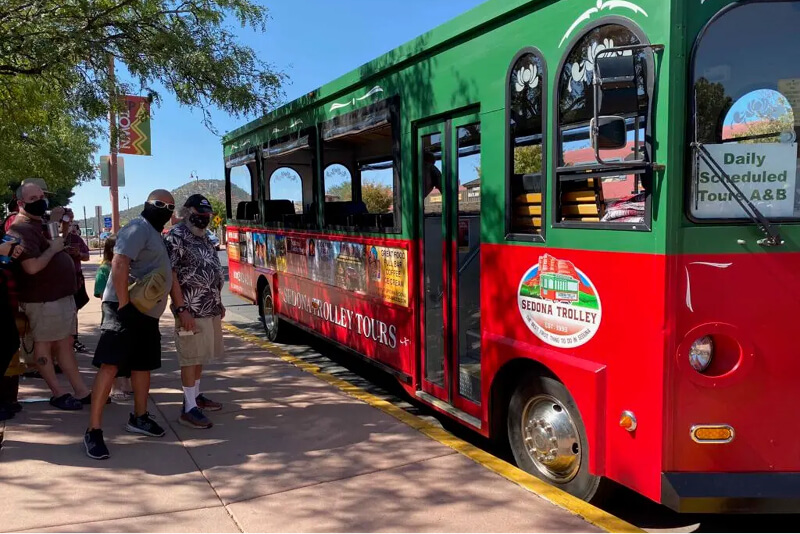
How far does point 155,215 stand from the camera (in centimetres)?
463

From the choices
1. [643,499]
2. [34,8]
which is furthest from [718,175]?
[34,8]

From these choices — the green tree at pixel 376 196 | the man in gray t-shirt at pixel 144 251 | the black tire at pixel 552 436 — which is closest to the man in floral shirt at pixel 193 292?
the man in gray t-shirt at pixel 144 251

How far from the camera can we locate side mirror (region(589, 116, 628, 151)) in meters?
3.04

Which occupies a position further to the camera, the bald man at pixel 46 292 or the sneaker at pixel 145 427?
the bald man at pixel 46 292

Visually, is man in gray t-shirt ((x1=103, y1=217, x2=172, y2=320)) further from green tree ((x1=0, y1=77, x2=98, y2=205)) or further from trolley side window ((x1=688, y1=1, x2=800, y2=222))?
green tree ((x1=0, y1=77, x2=98, y2=205))

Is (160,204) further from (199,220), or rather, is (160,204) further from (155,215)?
(199,220)

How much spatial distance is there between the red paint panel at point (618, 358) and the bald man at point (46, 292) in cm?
380

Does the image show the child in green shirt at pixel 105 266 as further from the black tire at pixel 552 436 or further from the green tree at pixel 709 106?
the green tree at pixel 709 106

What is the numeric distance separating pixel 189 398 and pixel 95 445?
0.85 meters

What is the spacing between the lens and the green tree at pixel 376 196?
20.4ft

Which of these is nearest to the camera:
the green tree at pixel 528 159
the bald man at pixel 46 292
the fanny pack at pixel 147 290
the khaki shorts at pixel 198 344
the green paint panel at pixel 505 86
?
the green paint panel at pixel 505 86

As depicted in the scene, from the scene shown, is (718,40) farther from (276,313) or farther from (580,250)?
(276,313)

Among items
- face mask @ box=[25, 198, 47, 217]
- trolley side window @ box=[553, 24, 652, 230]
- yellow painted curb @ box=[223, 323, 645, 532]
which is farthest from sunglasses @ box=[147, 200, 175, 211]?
trolley side window @ box=[553, 24, 652, 230]

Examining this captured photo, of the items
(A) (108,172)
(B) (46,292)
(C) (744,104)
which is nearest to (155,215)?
(B) (46,292)
